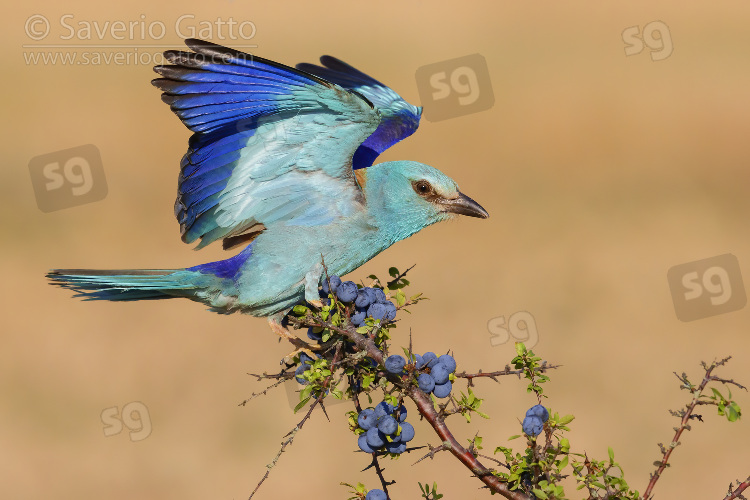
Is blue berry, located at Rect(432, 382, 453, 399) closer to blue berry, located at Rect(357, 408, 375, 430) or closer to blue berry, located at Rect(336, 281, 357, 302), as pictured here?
blue berry, located at Rect(357, 408, 375, 430)

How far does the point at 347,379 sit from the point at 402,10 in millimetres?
13690

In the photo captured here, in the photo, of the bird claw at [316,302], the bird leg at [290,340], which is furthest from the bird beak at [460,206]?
the bird leg at [290,340]

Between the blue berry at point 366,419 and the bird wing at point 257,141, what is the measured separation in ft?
5.71

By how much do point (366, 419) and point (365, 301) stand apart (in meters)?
0.67

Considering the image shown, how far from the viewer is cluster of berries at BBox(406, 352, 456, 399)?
3.30 metres

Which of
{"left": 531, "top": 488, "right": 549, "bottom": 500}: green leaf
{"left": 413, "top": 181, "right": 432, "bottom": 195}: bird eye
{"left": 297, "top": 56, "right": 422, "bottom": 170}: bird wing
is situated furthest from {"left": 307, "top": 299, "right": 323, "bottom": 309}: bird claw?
{"left": 531, "top": 488, "right": 549, "bottom": 500}: green leaf

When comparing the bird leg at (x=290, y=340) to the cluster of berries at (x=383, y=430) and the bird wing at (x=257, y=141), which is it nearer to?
the bird wing at (x=257, y=141)

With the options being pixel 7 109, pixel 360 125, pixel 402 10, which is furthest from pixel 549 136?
pixel 360 125

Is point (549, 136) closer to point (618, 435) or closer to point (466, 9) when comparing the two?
point (466, 9)

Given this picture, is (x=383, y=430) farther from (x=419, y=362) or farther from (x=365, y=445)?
(x=419, y=362)

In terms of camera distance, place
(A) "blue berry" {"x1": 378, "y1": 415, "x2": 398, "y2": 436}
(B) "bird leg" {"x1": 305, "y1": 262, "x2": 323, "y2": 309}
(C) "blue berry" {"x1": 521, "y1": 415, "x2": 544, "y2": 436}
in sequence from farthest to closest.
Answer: (B) "bird leg" {"x1": 305, "y1": 262, "x2": 323, "y2": 309} → (A) "blue berry" {"x1": 378, "y1": 415, "x2": 398, "y2": 436} → (C) "blue berry" {"x1": 521, "y1": 415, "x2": 544, "y2": 436}

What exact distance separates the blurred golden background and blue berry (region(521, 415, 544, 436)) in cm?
552

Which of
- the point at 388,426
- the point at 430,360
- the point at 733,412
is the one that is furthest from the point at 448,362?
the point at 733,412

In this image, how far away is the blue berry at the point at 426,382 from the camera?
330 centimetres
